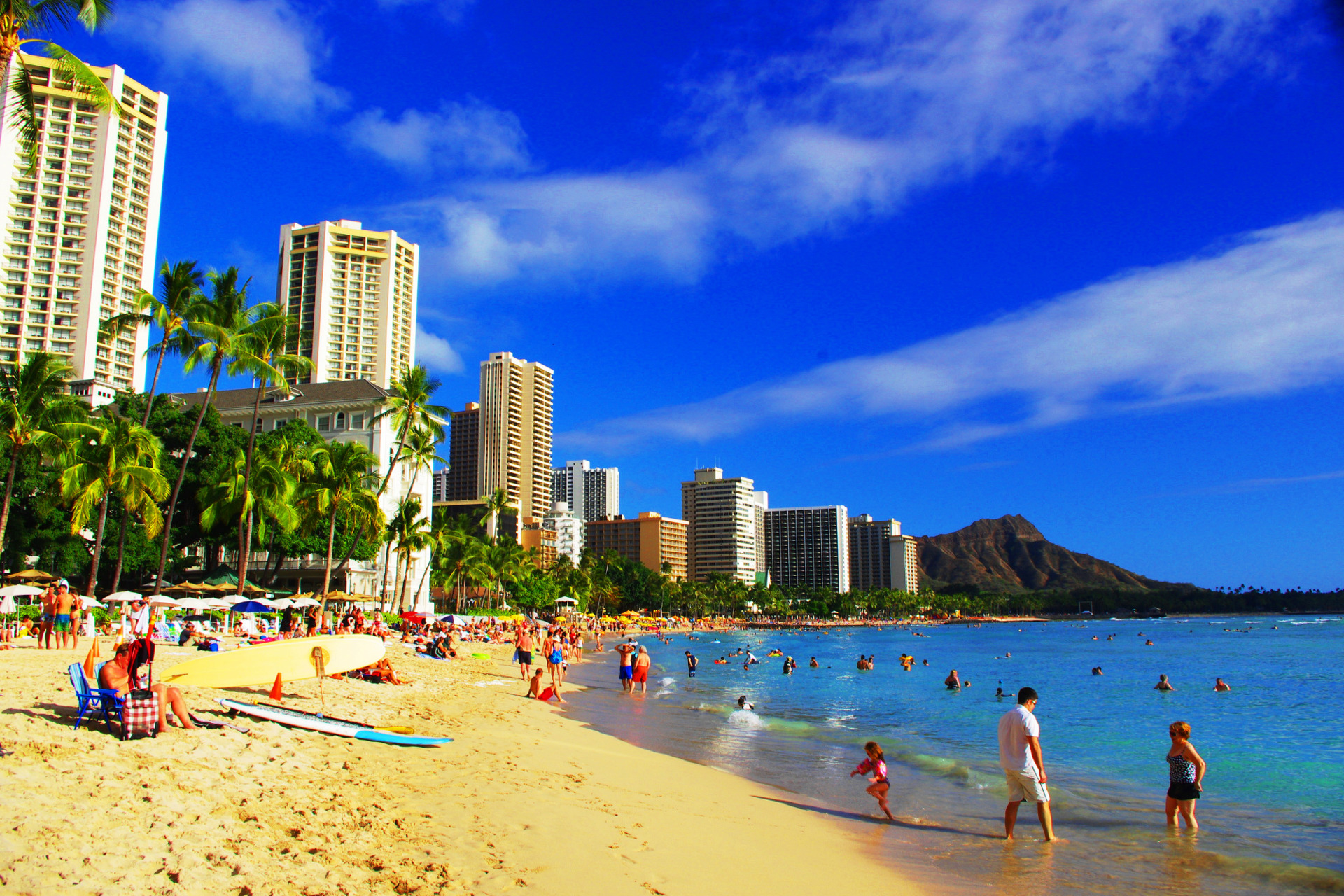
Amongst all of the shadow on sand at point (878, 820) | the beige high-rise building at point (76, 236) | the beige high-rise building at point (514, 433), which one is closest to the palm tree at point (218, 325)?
the shadow on sand at point (878, 820)

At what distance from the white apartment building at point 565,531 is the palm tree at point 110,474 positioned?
126400 millimetres

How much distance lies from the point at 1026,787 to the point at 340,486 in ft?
114

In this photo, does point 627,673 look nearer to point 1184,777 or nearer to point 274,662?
point 274,662

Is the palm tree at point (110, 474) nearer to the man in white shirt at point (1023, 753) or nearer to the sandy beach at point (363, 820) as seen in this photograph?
the sandy beach at point (363, 820)

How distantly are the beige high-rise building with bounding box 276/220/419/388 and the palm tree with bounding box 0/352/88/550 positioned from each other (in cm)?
Result: 9212

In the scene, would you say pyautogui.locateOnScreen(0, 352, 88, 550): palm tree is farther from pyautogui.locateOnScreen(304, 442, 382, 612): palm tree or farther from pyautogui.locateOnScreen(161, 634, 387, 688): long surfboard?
pyautogui.locateOnScreen(161, 634, 387, 688): long surfboard

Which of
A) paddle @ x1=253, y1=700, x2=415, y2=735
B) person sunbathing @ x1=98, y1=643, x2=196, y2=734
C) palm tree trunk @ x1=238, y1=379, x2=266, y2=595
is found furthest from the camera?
palm tree trunk @ x1=238, y1=379, x2=266, y2=595

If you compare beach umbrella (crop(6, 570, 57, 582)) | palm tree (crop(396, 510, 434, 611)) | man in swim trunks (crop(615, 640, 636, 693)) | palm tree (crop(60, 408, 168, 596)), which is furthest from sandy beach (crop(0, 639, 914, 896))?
palm tree (crop(396, 510, 434, 611))

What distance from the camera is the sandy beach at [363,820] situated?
17.5 feet

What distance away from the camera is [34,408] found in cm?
2628

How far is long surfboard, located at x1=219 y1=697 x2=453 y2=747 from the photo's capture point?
34.9 ft

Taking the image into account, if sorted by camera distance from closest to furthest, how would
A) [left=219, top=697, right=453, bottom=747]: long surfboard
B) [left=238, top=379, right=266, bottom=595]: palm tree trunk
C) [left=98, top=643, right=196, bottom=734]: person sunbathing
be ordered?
[left=98, top=643, right=196, bottom=734]: person sunbathing < [left=219, top=697, right=453, bottom=747]: long surfboard < [left=238, top=379, right=266, bottom=595]: palm tree trunk

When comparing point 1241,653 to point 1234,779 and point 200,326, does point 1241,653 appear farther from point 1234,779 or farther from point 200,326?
point 200,326

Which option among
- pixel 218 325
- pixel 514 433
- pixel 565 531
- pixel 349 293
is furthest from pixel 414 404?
pixel 514 433
